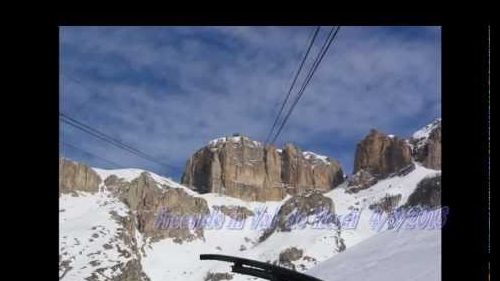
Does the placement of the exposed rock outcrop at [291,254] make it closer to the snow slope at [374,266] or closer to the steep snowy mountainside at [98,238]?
the steep snowy mountainside at [98,238]

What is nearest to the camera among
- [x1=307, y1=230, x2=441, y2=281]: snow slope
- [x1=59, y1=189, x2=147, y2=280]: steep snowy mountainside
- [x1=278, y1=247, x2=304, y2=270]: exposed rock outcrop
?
[x1=307, y1=230, x2=441, y2=281]: snow slope

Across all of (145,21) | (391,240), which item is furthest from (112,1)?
(391,240)

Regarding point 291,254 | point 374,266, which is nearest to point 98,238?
point 291,254

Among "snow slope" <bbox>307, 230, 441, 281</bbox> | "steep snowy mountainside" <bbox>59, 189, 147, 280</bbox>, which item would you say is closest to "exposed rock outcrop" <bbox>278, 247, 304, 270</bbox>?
"steep snowy mountainside" <bbox>59, 189, 147, 280</bbox>

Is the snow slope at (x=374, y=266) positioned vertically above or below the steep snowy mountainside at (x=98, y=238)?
above

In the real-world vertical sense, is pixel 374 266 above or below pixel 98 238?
above

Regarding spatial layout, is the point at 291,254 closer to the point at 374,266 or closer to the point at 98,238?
the point at 98,238

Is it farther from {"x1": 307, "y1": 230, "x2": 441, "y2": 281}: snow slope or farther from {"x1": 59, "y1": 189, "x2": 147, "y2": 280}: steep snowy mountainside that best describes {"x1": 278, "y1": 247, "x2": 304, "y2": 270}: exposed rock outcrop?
{"x1": 307, "y1": 230, "x2": 441, "y2": 281}: snow slope

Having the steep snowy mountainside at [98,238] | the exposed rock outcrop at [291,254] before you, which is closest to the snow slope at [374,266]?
the exposed rock outcrop at [291,254]

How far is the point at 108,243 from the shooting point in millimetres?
61250

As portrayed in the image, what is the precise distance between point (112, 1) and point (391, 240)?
292 centimetres

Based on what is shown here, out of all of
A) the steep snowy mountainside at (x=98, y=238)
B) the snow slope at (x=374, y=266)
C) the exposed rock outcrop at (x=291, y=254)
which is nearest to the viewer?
the snow slope at (x=374, y=266)

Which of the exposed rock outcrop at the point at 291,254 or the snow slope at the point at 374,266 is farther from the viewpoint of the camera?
the exposed rock outcrop at the point at 291,254
